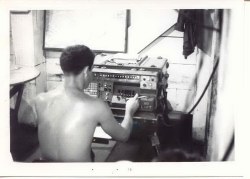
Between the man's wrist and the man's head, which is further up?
the man's head

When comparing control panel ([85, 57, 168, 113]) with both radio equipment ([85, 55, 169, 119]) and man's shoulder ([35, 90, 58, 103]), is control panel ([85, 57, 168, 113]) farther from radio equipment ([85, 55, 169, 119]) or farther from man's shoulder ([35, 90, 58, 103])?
man's shoulder ([35, 90, 58, 103])

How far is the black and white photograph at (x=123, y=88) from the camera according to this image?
1.45 meters

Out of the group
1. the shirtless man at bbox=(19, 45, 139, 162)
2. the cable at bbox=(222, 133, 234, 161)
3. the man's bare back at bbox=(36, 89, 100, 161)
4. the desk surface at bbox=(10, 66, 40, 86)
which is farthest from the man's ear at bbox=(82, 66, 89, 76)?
the cable at bbox=(222, 133, 234, 161)

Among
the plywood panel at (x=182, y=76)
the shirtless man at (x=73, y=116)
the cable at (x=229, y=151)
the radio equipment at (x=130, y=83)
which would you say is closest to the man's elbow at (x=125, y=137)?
the shirtless man at (x=73, y=116)

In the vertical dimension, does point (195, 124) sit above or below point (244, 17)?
below

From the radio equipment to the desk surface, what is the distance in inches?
10.0

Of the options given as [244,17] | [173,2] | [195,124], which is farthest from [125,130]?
[244,17]

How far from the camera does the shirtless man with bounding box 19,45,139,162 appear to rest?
57.1 inches

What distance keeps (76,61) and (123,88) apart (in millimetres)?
243

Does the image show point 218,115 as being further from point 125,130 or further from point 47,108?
point 47,108

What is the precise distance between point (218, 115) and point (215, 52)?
28cm

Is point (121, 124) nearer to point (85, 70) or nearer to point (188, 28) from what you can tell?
point (85, 70)

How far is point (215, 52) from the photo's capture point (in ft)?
4.79

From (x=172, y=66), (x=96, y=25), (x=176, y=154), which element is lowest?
(x=176, y=154)
